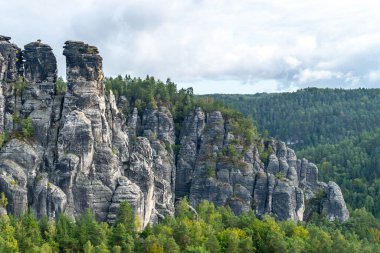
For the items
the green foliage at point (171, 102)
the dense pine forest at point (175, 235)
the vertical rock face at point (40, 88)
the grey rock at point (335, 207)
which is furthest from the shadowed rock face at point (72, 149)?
the grey rock at point (335, 207)

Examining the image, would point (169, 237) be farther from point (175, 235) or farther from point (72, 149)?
point (72, 149)

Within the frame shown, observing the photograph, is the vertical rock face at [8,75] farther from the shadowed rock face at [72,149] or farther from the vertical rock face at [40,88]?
the vertical rock face at [40,88]

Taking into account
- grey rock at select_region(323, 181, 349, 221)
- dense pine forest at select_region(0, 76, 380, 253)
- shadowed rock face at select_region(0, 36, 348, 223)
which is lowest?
grey rock at select_region(323, 181, 349, 221)

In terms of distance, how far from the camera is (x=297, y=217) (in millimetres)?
113438

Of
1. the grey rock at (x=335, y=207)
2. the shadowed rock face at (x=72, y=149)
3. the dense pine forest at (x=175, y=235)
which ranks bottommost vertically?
the grey rock at (x=335, y=207)

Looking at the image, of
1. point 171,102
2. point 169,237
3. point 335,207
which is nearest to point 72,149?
point 169,237

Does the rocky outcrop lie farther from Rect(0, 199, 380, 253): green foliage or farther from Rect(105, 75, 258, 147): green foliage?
Rect(0, 199, 380, 253): green foliage

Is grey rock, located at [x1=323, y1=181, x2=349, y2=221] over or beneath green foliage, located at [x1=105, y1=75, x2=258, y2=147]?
beneath

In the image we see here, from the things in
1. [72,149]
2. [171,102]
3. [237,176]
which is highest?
[171,102]

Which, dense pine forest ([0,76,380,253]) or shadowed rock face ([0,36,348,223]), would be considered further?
shadowed rock face ([0,36,348,223])

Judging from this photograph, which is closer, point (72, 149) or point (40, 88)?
point (72, 149)

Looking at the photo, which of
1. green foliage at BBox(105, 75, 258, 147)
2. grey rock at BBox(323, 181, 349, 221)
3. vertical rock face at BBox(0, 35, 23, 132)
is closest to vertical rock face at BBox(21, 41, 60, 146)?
vertical rock face at BBox(0, 35, 23, 132)

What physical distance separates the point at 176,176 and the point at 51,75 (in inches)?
1647

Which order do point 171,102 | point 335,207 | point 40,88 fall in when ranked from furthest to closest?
point 171,102
point 335,207
point 40,88
